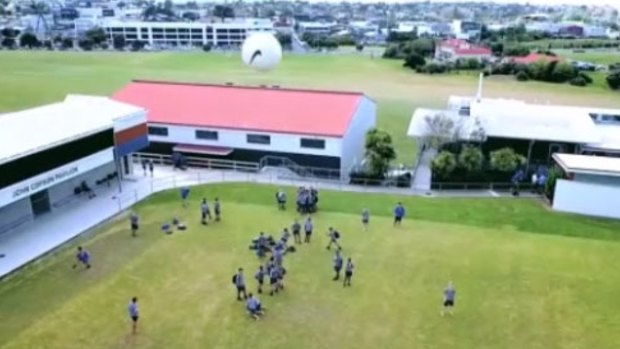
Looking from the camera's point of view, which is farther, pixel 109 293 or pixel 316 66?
pixel 316 66

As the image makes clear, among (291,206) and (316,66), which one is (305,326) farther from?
(316,66)

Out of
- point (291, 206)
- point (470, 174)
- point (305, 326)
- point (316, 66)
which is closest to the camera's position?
point (305, 326)

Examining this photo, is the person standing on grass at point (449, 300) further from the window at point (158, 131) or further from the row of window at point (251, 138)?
the window at point (158, 131)

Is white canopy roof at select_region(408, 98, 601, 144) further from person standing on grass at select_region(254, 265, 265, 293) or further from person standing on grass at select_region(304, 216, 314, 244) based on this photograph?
person standing on grass at select_region(254, 265, 265, 293)

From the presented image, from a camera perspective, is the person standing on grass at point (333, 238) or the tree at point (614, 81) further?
the tree at point (614, 81)

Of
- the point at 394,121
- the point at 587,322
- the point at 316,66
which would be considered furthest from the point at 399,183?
the point at 316,66

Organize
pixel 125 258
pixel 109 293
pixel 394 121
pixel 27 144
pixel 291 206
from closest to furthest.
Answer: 1. pixel 109 293
2. pixel 125 258
3. pixel 27 144
4. pixel 291 206
5. pixel 394 121

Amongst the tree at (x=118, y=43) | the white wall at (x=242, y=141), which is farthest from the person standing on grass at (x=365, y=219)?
the tree at (x=118, y=43)

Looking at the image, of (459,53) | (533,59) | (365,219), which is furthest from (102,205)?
(459,53)
